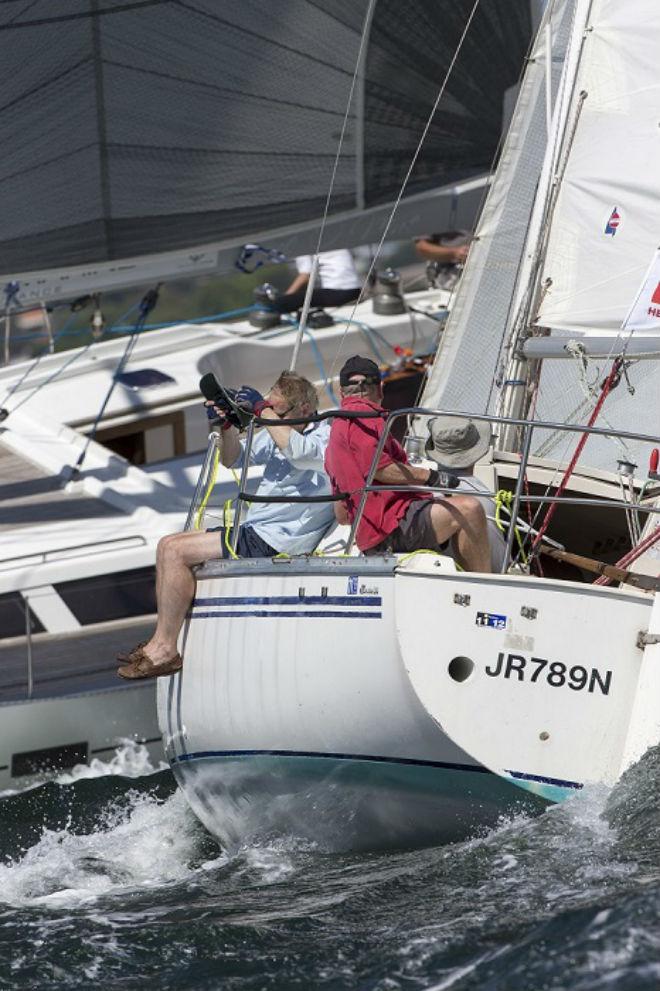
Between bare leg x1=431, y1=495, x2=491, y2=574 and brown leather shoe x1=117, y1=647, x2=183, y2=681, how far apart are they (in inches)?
48.3

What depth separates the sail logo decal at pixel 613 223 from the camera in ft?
23.9

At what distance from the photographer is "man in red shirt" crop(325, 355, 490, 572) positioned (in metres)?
6.09

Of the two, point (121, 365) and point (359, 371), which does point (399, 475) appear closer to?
point (359, 371)

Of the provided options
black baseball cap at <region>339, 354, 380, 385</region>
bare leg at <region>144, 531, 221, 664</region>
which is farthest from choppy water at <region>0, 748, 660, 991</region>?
black baseball cap at <region>339, 354, 380, 385</region>

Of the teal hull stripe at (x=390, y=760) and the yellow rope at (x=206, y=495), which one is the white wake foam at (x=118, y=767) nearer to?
the yellow rope at (x=206, y=495)

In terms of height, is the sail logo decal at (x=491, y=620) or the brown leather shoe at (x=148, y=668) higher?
the sail logo decal at (x=491, y=620)

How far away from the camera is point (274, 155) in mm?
10023

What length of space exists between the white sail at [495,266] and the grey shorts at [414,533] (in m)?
2.54

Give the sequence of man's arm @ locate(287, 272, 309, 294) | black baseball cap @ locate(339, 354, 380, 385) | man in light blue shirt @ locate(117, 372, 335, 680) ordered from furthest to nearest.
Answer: man's arm @ locate(287, 272, 309, 294) → man in light blue shirt @ locate(117, 372, 335, 680) → black baseball cap @ locate(339, 354, 380, 385)

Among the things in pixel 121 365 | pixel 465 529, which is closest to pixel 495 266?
pixel 465 529

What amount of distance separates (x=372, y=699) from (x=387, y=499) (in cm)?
84

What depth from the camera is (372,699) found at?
5.73 m

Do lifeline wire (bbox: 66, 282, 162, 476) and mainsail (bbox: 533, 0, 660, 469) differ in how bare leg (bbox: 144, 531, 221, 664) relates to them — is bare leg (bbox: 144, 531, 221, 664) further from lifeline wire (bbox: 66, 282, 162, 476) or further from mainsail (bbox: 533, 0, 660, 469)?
lifeline wire (bbox: 66, 282, 162, 476)

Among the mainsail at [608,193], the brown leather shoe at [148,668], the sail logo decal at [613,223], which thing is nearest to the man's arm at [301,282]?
the mainsail at [608,193]
